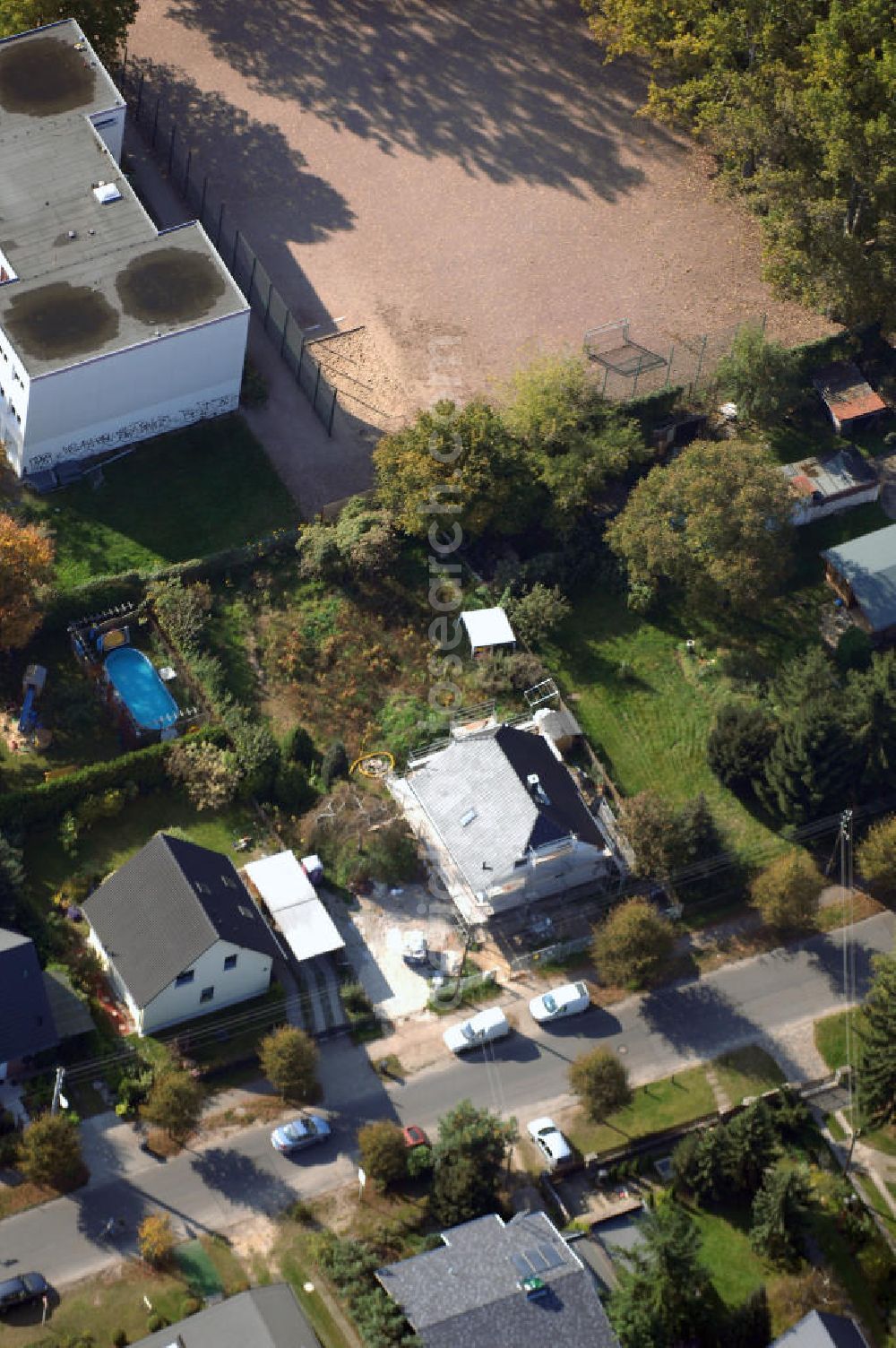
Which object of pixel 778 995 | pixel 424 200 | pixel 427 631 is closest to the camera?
pixel 778 995

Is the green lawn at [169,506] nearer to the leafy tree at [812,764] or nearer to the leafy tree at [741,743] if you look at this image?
the leafy tree at [741,743]

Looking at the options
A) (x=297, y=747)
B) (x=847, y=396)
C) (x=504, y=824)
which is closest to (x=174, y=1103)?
(x=297, y=747)

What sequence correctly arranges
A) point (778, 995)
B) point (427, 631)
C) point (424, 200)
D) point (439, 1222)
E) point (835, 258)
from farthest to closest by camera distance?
point (424, 200) → point (835, 258) → point (427, 631) → point (778, 995) → point (439, 1222)

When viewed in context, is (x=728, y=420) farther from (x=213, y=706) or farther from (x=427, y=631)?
(x=213, y=706)

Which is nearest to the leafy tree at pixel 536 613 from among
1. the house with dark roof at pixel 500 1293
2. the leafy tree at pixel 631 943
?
the leafy tree at pixel 631 943

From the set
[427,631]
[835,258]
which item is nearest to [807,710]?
[427,631]

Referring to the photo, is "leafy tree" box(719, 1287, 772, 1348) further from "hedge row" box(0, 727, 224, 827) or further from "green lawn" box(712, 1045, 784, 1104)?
"hedge row" box(0, 727, 224, 827)
